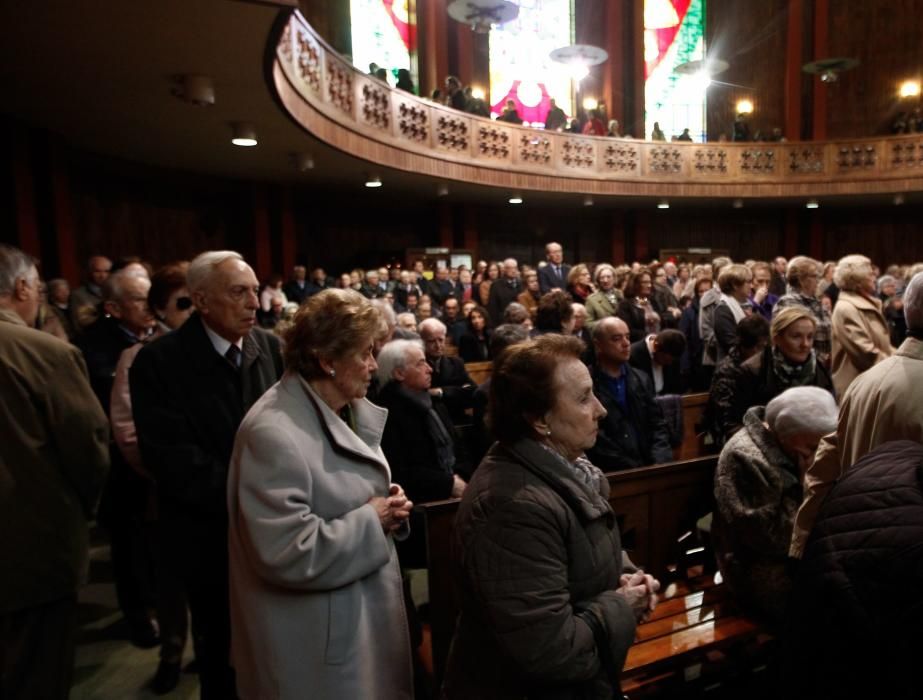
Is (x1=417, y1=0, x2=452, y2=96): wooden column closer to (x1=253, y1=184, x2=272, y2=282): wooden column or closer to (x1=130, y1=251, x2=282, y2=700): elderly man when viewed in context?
(x1=253, y1=184, x2=272, y2=282): wooden column

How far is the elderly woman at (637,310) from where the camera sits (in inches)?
218

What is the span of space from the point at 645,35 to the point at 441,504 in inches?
669

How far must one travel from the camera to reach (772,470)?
2.29m

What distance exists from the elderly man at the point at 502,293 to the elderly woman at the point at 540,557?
6.94m

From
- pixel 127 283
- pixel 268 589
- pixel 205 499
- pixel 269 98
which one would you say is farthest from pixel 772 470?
pixel 269 98

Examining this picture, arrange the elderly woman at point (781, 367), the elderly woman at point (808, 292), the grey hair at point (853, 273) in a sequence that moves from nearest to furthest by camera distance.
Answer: the elderly woman at point (781, 367)
the grey hair at point (853, 273)
the elderly woman at point (808, 292)

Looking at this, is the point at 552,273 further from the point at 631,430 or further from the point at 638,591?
the point at 638,591

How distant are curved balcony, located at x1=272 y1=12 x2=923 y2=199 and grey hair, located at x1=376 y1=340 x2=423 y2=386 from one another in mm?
3485

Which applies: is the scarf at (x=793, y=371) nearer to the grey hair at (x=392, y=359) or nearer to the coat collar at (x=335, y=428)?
the grey hair at (x=392, y=359)

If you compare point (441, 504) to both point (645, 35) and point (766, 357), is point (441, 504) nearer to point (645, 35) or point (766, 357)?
point (766, 357)

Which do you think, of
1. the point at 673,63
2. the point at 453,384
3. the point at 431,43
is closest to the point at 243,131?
the point at 453,384

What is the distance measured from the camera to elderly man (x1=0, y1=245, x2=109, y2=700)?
1.97 metres

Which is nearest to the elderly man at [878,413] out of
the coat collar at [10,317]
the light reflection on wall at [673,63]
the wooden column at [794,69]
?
the coat collar at [10,317]

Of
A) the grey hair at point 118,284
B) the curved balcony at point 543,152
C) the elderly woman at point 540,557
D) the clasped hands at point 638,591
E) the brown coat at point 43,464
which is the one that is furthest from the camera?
the curved balcony at point 543,152
